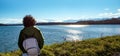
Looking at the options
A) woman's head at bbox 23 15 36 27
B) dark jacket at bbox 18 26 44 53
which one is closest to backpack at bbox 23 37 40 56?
dark jacket at bbox 18 26 44 53

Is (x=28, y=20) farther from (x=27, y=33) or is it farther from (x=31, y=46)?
(x=31, y=46)

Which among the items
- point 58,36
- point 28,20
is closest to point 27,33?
point 28,20

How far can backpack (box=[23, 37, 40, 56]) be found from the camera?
20.8 ft

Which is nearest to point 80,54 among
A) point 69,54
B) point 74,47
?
point 69,54

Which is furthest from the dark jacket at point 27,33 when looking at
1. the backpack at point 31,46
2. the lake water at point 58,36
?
the lake water at point 58,36

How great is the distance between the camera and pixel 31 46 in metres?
6.36

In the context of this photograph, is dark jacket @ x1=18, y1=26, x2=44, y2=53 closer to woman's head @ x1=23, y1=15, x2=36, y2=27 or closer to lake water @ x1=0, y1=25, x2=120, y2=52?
woman's head @ x1=23, y1=15, x2=36, y2=27

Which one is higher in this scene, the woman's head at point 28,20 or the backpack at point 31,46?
the woman's head at point 28,20

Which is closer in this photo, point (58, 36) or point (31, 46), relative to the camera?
point (31, 46)

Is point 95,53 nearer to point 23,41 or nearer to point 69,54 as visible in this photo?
point 69,54

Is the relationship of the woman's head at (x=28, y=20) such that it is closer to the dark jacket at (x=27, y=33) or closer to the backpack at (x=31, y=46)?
the dark jacket at (x=27, y=33)

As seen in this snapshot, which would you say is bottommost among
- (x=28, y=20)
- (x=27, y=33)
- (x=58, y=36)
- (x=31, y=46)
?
A: (x=58, y=36)

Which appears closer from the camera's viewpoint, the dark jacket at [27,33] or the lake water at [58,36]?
the dark jacket at [27,33]

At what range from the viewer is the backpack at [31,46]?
6.35 metres
